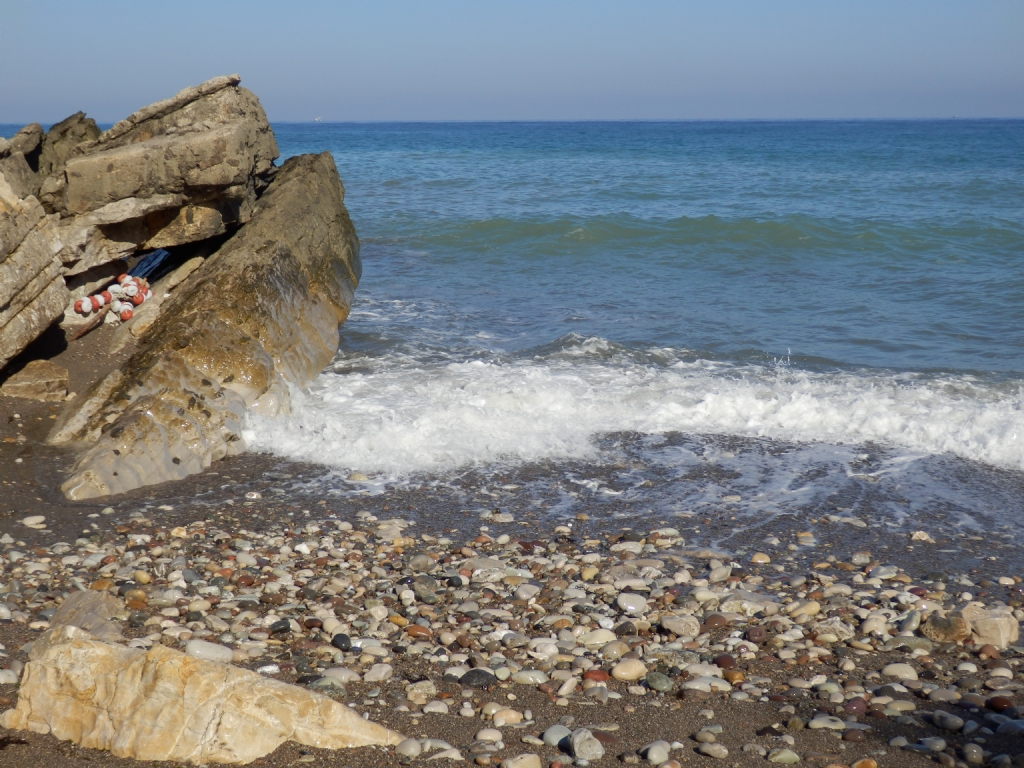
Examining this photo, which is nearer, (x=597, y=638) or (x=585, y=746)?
(x=585, y=746)

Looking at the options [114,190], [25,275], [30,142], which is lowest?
[25,275]

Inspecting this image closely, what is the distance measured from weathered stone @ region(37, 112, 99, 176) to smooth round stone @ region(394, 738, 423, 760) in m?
8.09

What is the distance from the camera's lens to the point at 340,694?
12.2 ft

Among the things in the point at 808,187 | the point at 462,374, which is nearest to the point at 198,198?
the point at 462,374

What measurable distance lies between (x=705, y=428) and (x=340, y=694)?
4884 mm

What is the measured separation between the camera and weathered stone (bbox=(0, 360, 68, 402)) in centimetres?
735

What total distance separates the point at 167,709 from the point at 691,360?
8.07m

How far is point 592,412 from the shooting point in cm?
814

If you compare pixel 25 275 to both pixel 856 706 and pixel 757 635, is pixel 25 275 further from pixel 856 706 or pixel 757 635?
pixel 856 706

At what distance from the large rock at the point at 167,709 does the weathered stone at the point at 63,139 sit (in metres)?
7.42

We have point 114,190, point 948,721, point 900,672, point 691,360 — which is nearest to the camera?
point 948,721

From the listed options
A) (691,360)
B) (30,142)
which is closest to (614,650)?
(691,360)

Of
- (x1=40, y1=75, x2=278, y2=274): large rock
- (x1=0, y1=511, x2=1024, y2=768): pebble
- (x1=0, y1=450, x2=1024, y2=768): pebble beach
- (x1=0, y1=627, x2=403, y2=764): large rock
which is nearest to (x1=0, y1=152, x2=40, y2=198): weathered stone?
(x1=40, y1=75, x2=278, y2=274): large rock

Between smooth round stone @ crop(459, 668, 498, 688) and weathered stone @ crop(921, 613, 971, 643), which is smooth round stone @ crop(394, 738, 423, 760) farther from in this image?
weathered stone @ crop(921, 613, 971, 643)
